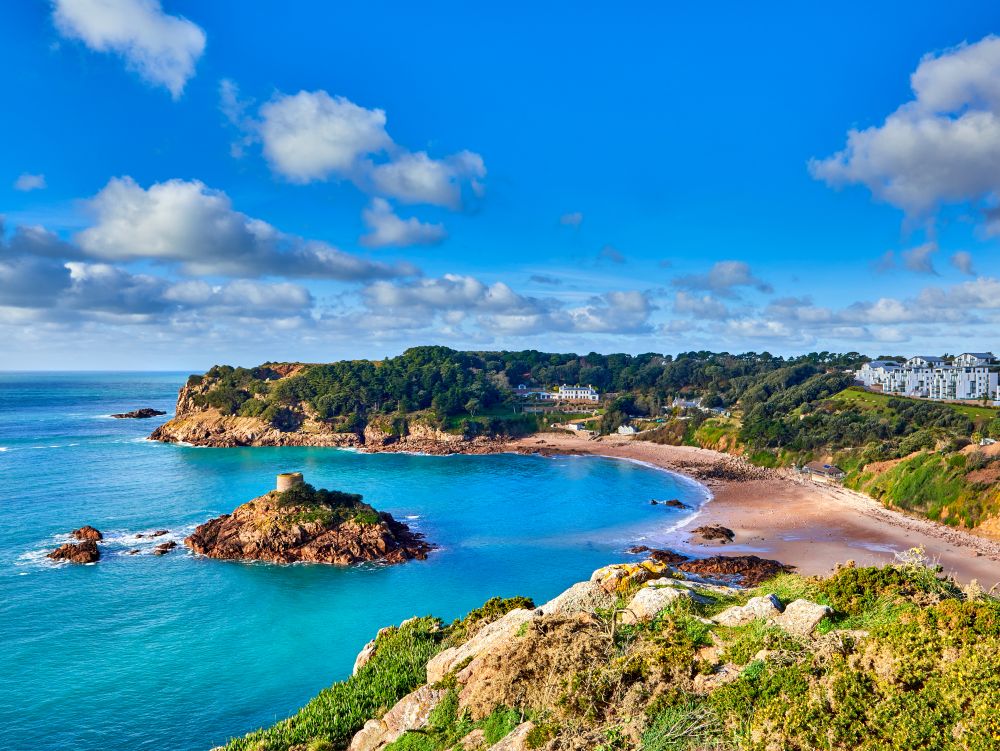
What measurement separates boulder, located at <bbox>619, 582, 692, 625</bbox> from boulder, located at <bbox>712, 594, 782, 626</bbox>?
3.69ft

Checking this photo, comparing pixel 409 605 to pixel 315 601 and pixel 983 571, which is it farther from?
pixel 983 571

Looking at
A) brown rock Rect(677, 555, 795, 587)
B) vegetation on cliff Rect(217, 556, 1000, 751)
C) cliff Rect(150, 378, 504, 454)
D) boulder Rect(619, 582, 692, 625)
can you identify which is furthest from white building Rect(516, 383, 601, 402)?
vegetation on cliff Rect(217, 556, 1000, 751)

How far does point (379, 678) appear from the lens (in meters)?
16.1

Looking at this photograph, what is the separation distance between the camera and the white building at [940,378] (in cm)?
8662

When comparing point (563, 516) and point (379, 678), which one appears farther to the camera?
point (563, 516)

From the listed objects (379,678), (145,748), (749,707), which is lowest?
(145,748)

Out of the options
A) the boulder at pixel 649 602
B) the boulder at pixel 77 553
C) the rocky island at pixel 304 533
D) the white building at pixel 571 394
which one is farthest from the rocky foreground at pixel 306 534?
the white building at pixel 571 394

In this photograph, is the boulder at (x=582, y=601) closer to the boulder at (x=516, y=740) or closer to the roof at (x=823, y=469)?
the boulder at (x=516, y=740)

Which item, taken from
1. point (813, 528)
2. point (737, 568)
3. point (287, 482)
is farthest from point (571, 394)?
point (737, 568)

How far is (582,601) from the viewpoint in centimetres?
1534

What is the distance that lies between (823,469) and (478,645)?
60.8 metres

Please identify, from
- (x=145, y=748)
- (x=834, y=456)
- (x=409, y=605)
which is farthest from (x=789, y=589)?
(x=834, y=456)

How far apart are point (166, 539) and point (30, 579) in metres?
8.49

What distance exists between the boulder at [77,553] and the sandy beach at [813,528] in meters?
35.6
